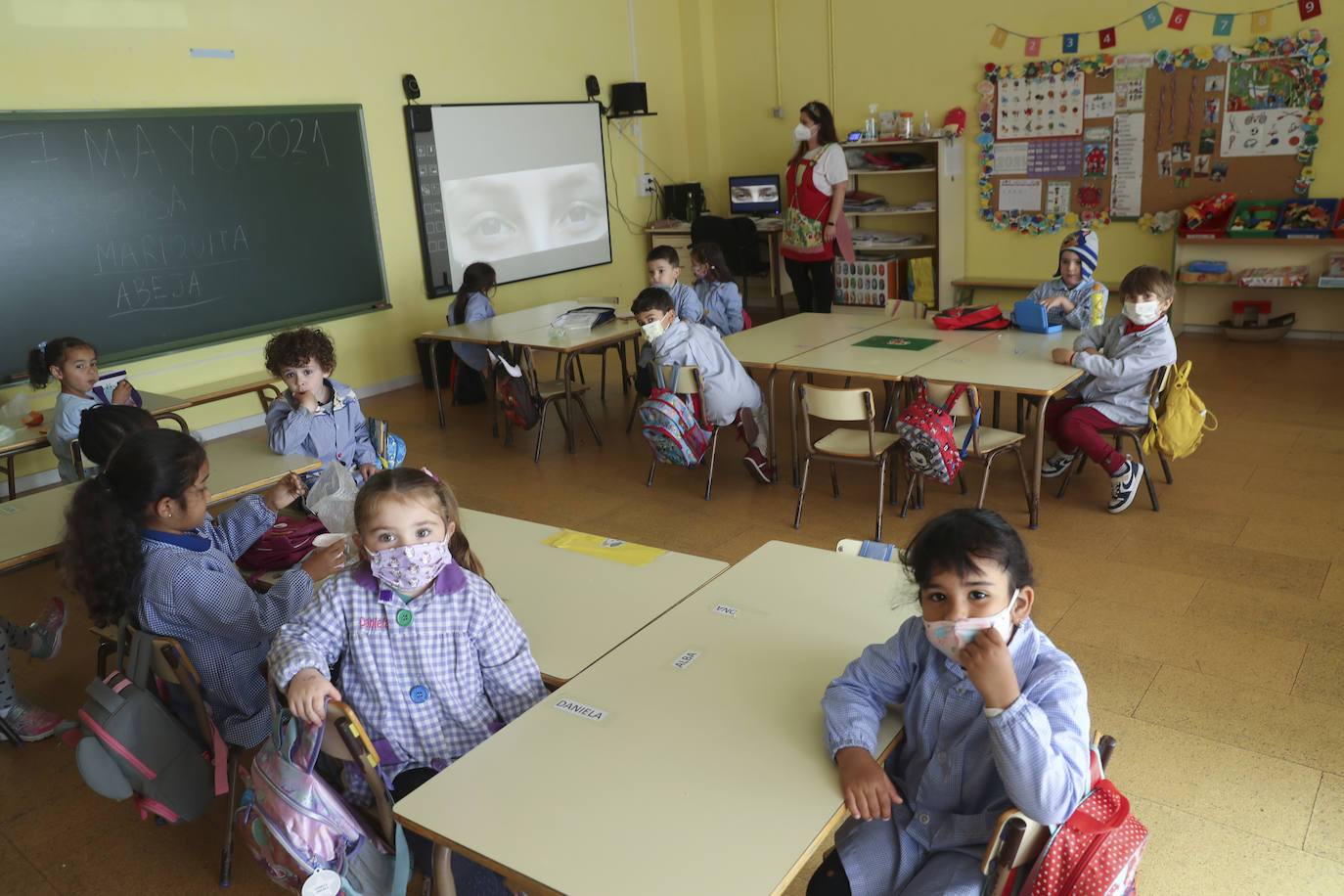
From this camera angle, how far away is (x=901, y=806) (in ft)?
5.37

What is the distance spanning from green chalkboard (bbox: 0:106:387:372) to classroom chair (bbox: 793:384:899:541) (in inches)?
161

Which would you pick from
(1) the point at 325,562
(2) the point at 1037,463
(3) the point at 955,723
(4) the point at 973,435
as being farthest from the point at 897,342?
(3) the point at 955,723

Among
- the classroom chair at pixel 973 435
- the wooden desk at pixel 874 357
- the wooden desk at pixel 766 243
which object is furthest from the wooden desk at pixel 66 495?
the wooden desk at pixel 766 243

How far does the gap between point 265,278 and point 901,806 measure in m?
6.07

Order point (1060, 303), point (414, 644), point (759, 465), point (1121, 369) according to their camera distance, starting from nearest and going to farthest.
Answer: point (414, 644) → point (1121, 369) → point (1060, 303) → point (759, 465)

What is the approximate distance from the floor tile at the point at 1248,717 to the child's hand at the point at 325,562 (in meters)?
2.19

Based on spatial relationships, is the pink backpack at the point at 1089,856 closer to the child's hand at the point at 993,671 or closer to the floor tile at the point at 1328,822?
the child's hand at the point at 993,671

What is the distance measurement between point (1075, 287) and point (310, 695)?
4167mm

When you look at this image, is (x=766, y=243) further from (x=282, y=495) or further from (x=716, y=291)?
(x=282, y=495)

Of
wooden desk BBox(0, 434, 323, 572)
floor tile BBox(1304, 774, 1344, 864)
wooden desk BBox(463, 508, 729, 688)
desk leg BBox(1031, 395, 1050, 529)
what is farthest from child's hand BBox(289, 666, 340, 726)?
desk leg BBox(1031, 395, 1050, 529)

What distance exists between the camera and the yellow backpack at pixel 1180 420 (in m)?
4.02

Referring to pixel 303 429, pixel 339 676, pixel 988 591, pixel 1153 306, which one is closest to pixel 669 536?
pixel 303 429

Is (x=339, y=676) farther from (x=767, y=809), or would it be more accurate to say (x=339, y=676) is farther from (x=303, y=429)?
(x=303, y=429)

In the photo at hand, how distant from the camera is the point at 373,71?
698 centimetres
